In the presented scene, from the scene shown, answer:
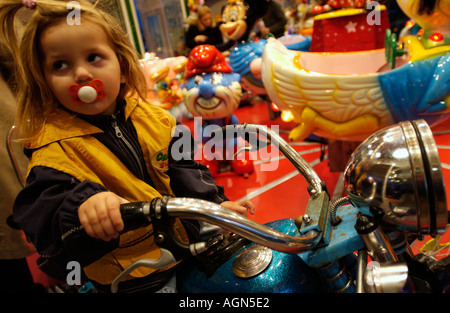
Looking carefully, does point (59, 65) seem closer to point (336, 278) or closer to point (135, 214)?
point (135, 214)

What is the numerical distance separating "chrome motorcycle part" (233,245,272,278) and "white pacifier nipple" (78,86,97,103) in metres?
0.46

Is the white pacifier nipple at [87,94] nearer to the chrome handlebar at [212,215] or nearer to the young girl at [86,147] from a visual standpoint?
the young girl at [86,147]

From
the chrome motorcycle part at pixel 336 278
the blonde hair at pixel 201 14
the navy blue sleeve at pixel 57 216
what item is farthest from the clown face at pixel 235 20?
the chrome motorcycle part at pixel 336 278

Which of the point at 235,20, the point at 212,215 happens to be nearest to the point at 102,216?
the point at 212,215

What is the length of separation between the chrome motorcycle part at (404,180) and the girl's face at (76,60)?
0.57 meters

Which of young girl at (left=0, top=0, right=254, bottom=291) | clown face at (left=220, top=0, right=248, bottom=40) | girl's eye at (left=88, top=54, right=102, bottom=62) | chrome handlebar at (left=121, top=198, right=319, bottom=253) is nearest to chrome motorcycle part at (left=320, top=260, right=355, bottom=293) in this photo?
chrome handlebar at (left=121, top=198, right=319, bottom=253)

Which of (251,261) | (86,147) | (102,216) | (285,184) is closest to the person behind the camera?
(102,216)

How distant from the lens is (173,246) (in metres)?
0.57

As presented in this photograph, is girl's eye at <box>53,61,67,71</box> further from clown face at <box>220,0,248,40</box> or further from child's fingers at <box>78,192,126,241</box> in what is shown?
clown face at <box>220,0,248,40</box>

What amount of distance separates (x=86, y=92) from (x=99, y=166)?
0.18 meters

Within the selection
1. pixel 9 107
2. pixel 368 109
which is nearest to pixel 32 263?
pixel 9 107

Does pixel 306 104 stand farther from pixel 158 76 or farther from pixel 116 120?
pixel 158 76

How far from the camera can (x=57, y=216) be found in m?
0.63
